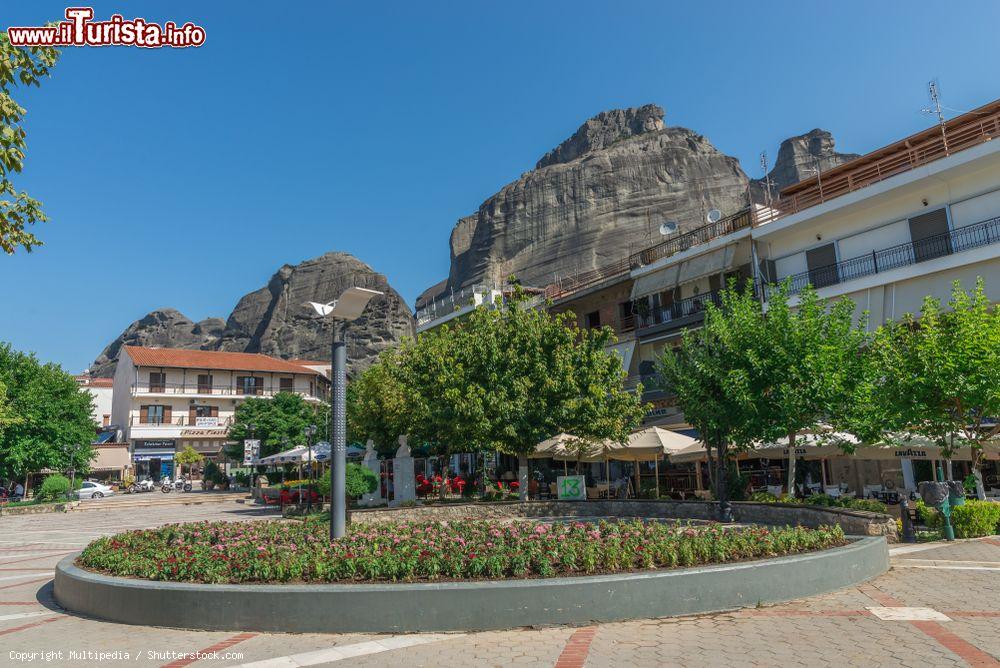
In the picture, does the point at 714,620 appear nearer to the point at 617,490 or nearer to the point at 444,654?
the point at 444,654

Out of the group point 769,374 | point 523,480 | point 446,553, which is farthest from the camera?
point 523,480

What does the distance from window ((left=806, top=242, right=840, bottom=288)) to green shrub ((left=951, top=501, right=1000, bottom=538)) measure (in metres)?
12.8

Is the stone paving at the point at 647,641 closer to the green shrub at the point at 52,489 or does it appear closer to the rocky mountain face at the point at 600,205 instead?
the green shrub at the point at 52,489

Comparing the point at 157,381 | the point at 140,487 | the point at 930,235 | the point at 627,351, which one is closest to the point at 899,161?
the point at 930,235

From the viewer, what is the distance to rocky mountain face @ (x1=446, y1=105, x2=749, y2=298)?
86.4m

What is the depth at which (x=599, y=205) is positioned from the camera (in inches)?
3521

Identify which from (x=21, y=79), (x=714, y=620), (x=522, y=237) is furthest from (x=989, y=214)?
(x=522, y=237)

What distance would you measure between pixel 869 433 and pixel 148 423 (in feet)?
180

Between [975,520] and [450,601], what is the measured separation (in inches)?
436

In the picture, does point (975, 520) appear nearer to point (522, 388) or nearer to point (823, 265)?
point (522, 388)

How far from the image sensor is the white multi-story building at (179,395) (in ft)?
178

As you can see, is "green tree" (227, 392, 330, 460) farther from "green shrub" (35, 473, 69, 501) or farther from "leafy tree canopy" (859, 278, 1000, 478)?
"leafy tree canopy" (859, 278, 1000, 478)

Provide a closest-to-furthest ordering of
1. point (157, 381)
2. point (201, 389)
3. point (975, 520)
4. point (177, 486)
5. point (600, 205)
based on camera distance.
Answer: point (975, 520)
point (177, 486)
point (157, 381)
point (201, 389)
point (600, 205)

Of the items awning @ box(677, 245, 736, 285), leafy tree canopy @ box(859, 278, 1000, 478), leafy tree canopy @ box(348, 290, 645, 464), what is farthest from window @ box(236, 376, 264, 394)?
leafy tree canopy @ box(859, 278, 1000, 478)
